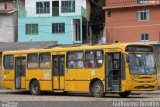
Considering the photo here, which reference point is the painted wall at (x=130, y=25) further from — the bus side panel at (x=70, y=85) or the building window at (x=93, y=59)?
the building window at (x=93, y=59)

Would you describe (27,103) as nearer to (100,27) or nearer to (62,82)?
(62,82)

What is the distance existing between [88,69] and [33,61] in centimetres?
518

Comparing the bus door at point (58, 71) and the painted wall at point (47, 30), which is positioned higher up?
the painted wall at point (47, 30)

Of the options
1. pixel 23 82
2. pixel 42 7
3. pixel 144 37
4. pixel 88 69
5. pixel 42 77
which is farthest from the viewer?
pixel 42 7

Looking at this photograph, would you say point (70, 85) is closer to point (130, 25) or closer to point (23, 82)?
point (23, 82)

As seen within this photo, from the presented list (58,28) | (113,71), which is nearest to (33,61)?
(113,71)

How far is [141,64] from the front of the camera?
1056 inches

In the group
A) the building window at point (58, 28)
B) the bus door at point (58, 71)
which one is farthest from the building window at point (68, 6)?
the bus door at point (58, 71)

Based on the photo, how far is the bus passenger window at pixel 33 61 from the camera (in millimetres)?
32062

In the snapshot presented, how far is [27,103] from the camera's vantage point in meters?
17.8

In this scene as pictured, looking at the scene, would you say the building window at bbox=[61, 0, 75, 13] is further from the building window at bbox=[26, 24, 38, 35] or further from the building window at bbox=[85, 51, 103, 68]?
the building window at bbox=[85, 51, 103, 68]

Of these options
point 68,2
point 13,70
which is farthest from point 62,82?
point 68,2

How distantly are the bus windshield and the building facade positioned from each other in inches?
1361

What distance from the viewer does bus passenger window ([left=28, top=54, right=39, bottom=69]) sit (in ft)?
105
